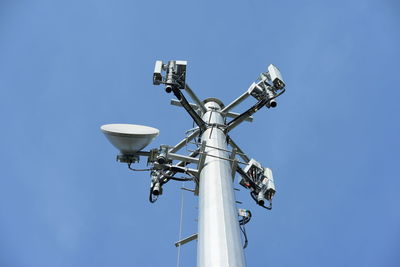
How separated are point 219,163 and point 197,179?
0.87 meters

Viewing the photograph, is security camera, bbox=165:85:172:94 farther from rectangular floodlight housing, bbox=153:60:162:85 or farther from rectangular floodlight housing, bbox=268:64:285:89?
rectangular floodlight housing, bbox=268:64:285:89

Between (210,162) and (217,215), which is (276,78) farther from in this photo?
(217,215)

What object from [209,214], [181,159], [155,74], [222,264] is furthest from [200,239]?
[155,74]

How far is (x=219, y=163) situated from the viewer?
822 centimetres

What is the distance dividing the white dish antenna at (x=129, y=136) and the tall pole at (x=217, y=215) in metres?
1.40

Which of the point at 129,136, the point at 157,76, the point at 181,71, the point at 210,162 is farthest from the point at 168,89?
the point at 210,162

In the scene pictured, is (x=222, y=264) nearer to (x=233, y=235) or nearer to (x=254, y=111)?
(x=233, y=235)

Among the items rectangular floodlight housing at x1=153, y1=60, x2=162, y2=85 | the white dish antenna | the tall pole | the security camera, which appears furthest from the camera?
rectangular floodlight housing at x1=153, y1=60, x2=162, y2=85

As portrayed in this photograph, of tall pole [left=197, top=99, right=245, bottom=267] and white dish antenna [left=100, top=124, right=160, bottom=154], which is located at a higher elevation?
white dish antenna [left=100, top=124, right=160, bottom=154]

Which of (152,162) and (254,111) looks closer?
(152,162)

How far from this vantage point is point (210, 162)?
831cm

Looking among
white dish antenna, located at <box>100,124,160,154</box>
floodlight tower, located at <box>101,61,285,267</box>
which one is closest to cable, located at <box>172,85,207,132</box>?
floodlight tower, located at <box>101,61,285,267</box>

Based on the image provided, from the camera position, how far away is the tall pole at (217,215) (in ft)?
19.0

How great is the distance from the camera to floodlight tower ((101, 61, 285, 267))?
6.31 meters
